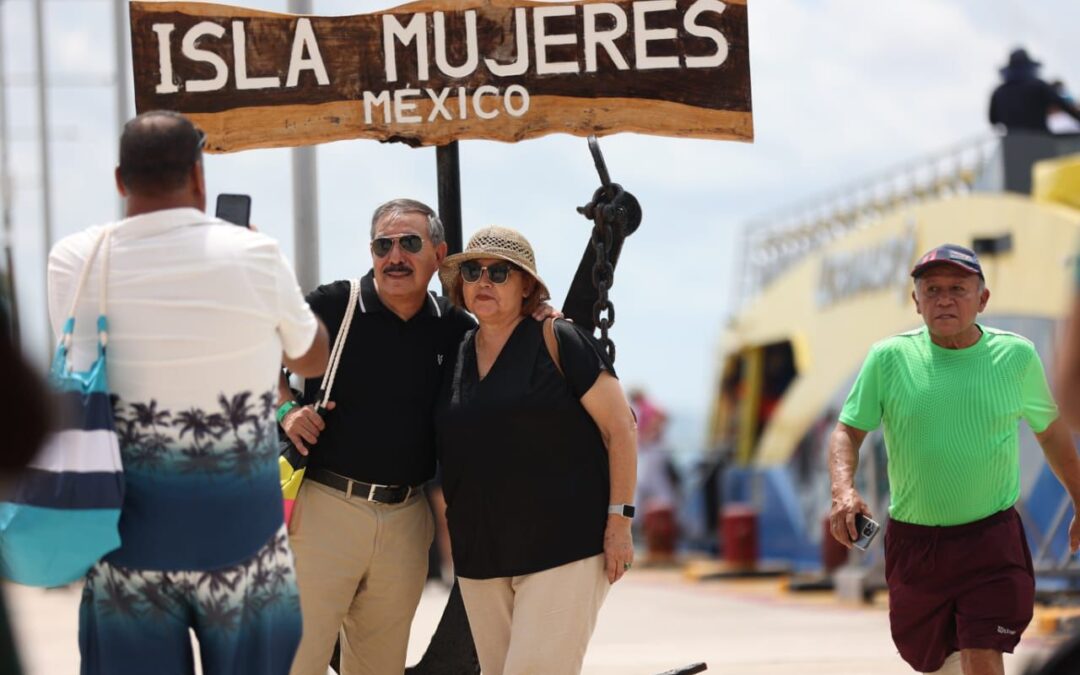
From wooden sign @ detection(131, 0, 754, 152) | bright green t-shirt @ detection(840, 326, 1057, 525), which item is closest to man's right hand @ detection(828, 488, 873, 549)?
bright green t-shirt @ detection(840, 326, 1057, 525)

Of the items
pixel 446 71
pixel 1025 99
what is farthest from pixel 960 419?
pixel 1025 99

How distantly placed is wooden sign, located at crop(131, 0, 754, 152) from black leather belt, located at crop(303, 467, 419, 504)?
1566 mm

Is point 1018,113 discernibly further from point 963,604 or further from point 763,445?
point 963,604

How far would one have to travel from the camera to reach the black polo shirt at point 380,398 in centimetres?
590

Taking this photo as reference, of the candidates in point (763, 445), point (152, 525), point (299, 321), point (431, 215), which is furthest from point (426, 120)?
point (763, 445)

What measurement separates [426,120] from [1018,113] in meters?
11.0

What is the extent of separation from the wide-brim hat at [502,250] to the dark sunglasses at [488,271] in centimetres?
2

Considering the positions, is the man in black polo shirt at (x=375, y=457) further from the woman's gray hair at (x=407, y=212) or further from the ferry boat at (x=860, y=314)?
the ferry boat at (x=860, y=314)

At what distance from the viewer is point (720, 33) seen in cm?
688

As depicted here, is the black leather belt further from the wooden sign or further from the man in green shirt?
the wooden sign

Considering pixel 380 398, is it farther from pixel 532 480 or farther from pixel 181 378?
pixel 181 378

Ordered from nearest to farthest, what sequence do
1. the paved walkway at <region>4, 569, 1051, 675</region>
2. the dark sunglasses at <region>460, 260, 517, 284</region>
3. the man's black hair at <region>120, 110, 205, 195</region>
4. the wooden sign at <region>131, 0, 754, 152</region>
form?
the man's black hair at <region>120, 110, 205, 195</region> < the dark sunglasses at <region>460, 260, 517, 284</region> < the wooden sign at <region>131, 0, 754, 152</region> < the paved walkway at <region>4, 569, 1051, 675</region>

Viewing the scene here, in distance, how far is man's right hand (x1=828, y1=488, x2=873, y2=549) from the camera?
240 inches

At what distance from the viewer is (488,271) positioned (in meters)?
5.93
